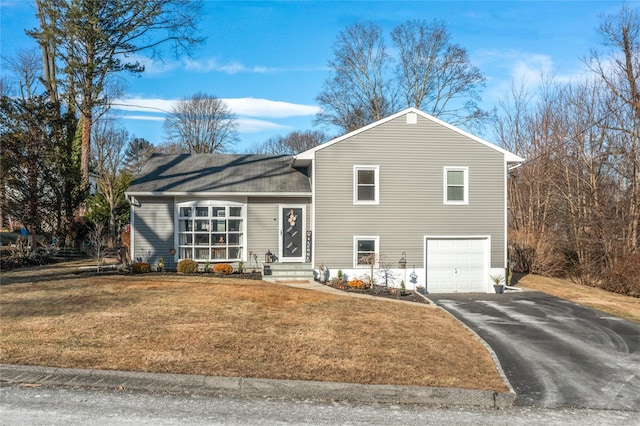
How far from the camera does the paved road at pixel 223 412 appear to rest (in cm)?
465

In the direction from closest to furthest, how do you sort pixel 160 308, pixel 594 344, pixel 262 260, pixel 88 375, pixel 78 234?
pixel 88 375 < pixel 594 344 < pixel 160 308 < pixel 262 260 < pixel 78 234

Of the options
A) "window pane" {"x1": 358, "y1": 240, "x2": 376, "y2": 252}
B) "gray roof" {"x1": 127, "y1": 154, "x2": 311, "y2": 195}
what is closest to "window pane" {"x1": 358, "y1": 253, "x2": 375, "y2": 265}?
"window pane" {"x1": 358, "y1": 240, "x2": 376, "y2": 252}

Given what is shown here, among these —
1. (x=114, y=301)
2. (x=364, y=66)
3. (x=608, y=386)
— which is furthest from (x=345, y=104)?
(x=608, y=386)

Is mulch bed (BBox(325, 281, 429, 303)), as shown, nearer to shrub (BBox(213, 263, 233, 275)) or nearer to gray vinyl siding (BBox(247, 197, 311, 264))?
gray vinyl siding (BBox(247, 197, 311, 264))

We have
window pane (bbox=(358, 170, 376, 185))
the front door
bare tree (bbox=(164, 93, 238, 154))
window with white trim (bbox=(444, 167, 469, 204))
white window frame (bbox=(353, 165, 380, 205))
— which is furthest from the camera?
bare tree (bbox=(164, 93, 238, 154))

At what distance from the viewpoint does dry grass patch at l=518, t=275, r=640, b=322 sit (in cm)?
1223

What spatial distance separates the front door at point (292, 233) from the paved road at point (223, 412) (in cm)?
1074

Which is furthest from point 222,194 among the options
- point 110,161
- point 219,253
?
point 110,161

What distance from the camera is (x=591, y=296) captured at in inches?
592

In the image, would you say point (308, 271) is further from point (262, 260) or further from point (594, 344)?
point (594, 344)

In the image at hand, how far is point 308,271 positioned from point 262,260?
2.01m

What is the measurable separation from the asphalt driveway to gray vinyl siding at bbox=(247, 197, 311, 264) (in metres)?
6.00

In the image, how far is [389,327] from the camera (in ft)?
28.3

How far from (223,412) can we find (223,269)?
1054 centimetres
